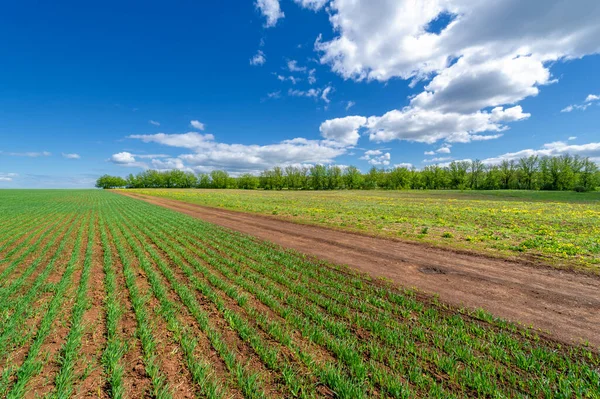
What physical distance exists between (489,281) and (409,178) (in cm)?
12053

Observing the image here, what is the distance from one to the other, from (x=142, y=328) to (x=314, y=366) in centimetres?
400

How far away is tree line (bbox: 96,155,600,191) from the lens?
277 ft

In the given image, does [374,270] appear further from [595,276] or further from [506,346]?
[595,276]

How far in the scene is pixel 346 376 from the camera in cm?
405

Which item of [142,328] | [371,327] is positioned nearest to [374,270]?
[371,327]

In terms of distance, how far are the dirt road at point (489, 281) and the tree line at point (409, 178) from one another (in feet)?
326

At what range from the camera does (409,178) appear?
11756 cm

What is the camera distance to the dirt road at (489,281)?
5.79 m

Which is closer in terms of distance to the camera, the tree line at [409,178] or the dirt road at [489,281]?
the dirt road at [489,281]

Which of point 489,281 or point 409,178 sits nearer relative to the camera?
point 489,281

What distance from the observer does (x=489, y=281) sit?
8086 mm

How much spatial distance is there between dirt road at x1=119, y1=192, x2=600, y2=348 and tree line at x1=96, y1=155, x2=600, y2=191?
9926 cm

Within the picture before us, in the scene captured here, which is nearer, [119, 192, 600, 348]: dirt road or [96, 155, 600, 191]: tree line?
[119, 192, 600, 348]: dirt road

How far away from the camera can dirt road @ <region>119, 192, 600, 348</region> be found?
579 cm
